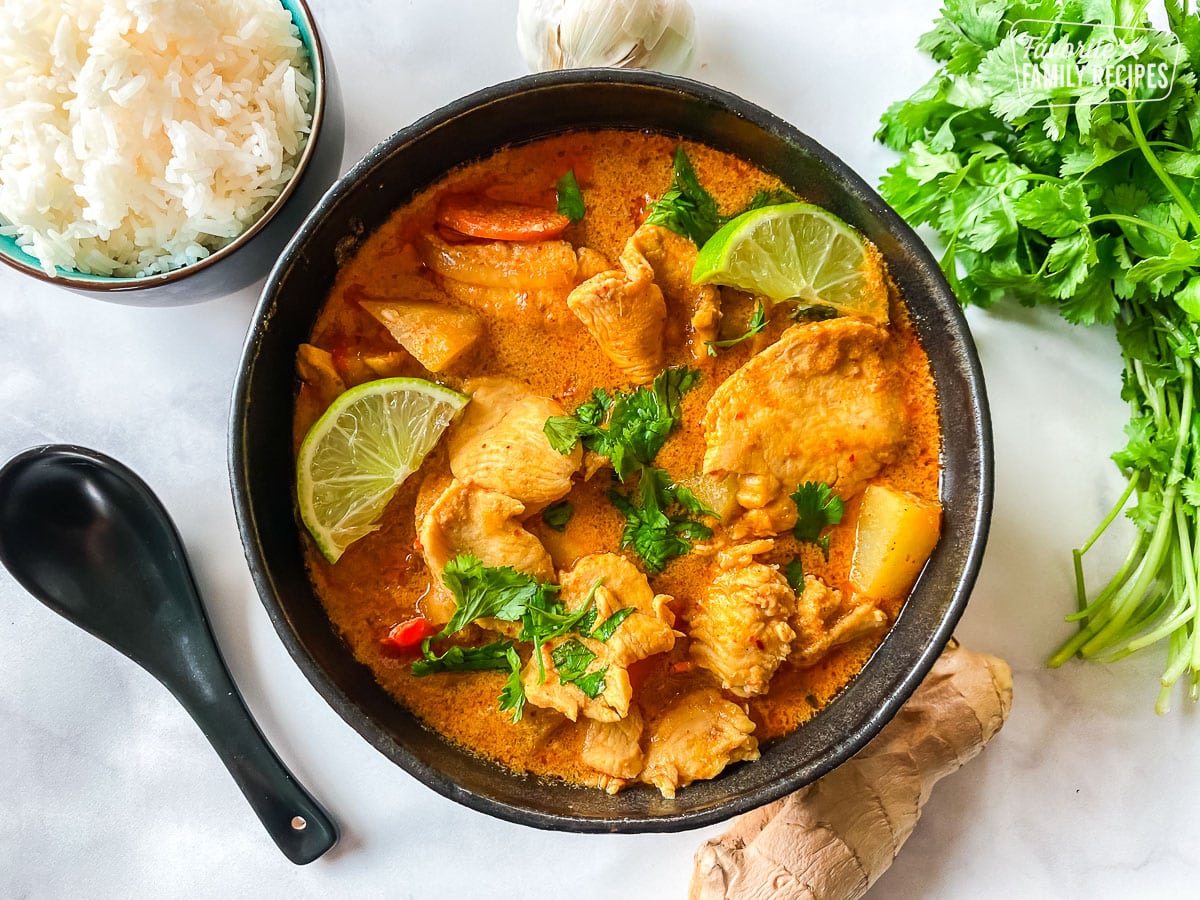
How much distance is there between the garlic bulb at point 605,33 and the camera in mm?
2443

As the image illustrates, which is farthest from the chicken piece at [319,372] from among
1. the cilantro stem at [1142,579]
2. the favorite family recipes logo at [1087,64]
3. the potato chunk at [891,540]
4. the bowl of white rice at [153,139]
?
the cilantro stem at [1142,579]

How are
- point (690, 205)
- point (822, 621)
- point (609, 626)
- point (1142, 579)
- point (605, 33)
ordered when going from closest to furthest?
1. point (609, 626)
2. point (822, 621)
3. point (690, 205)
4. point (605, 33)
5. point (1142, 579)

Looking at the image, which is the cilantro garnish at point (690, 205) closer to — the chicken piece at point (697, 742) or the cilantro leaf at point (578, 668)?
the cilantro leaf at point (578, 668)

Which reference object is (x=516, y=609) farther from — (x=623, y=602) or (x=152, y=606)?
(x=152, y=606)

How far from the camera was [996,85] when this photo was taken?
2.35m

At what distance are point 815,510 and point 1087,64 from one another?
4.12ft

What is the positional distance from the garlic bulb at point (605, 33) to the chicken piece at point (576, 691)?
5.04 ft

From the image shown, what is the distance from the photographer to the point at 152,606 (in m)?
2.64

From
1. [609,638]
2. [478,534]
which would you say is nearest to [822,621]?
[609,638]

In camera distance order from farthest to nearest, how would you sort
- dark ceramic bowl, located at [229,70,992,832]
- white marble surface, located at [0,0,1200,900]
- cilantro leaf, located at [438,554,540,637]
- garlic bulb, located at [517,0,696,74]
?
white marble surface, located at [0,0,1200,900] → garlic bulb, located at [517,0,696,74] → cilantro leaf, located at [438,554,540,637] → dark ceramic bowl, located at [229,70,992,832]

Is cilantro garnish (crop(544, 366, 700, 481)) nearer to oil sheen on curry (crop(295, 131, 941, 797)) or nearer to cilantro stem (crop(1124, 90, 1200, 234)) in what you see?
oil sheen on curry (crop(295, 131, 941, 797))

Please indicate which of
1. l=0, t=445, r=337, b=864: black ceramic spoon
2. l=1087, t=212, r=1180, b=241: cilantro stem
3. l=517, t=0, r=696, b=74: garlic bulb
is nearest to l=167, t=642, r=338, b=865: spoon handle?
l=0, t=445, r=337, b=864: black ceramic spoon

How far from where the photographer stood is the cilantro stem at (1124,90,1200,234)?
7.21ft

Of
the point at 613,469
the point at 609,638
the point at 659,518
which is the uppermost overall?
the point at 613,469
